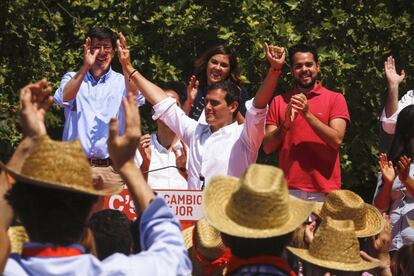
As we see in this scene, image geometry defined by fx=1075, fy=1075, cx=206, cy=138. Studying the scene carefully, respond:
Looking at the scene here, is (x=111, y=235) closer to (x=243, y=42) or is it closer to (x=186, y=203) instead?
(x=186, y=203)

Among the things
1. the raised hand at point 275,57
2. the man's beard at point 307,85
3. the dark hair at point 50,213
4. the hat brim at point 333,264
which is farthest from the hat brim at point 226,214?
the man's beard at point 307,85

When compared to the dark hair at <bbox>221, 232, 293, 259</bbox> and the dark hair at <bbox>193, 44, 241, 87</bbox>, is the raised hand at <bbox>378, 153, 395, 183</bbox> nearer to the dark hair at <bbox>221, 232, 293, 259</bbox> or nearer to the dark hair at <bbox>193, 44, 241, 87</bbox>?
the dark hair at <bbox>193, 44, 241, 87</bbox>

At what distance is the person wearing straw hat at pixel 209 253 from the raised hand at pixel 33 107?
1.96m

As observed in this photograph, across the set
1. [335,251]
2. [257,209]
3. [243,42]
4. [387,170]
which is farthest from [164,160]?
[257,209]

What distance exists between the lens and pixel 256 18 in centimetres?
1012

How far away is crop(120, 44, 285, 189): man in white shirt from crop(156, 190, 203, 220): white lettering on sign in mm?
266

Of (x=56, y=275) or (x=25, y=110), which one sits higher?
(x=25, y=110)

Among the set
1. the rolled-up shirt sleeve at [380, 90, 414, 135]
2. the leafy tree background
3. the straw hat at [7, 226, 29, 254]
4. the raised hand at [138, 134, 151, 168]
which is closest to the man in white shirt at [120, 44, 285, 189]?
the raised hand at [138, 134, 151, 168]

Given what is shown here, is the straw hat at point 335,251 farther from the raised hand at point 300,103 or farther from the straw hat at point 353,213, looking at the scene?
the raised hand at point 300,103

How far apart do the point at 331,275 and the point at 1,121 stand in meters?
5.70

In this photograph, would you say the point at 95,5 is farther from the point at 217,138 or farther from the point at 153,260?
the point at 153,260

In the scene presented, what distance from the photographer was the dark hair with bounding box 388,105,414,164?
7.48 m

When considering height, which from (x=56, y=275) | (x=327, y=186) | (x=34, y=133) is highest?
(x=34, y=133)

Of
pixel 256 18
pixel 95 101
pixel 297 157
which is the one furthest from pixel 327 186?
pixel 256 18
